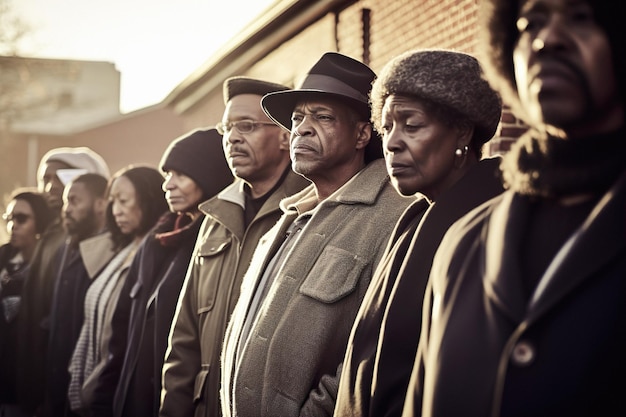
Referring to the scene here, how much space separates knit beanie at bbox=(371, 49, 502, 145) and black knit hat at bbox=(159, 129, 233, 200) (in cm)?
328

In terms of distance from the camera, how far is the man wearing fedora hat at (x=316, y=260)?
4359 millimetres

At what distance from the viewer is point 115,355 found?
7531 millimetres

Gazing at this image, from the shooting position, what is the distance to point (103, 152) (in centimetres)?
4266

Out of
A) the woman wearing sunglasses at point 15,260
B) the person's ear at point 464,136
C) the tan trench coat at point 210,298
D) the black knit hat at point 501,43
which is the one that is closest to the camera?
the black knit hat at point 501,43

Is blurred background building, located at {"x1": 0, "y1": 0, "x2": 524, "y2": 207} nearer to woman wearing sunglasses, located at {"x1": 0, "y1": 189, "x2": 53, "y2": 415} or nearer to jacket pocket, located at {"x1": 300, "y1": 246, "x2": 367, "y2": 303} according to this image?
jacket pocket, located at {"x1": 300, "y1": 246, "x2": 367, "y2": 303}

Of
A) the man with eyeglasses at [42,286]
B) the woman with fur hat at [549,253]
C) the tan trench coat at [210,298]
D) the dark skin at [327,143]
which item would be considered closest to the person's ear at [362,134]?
the dark skin at [327,143]

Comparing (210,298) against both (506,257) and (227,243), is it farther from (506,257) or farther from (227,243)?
(506,257)

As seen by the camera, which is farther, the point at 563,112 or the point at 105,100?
the point at 105,100

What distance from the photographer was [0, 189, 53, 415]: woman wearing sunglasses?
429 inches

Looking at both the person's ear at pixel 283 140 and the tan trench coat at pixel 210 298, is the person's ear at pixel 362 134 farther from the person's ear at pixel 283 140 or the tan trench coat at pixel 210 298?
the person's ear at pixel 283 140

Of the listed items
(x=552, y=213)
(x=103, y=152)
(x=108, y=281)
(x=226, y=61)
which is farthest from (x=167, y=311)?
(x=103, y=152)

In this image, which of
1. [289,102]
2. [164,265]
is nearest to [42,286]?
[164,265]

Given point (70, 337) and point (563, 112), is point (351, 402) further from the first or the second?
point (70, 337)

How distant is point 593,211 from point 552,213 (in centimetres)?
17
